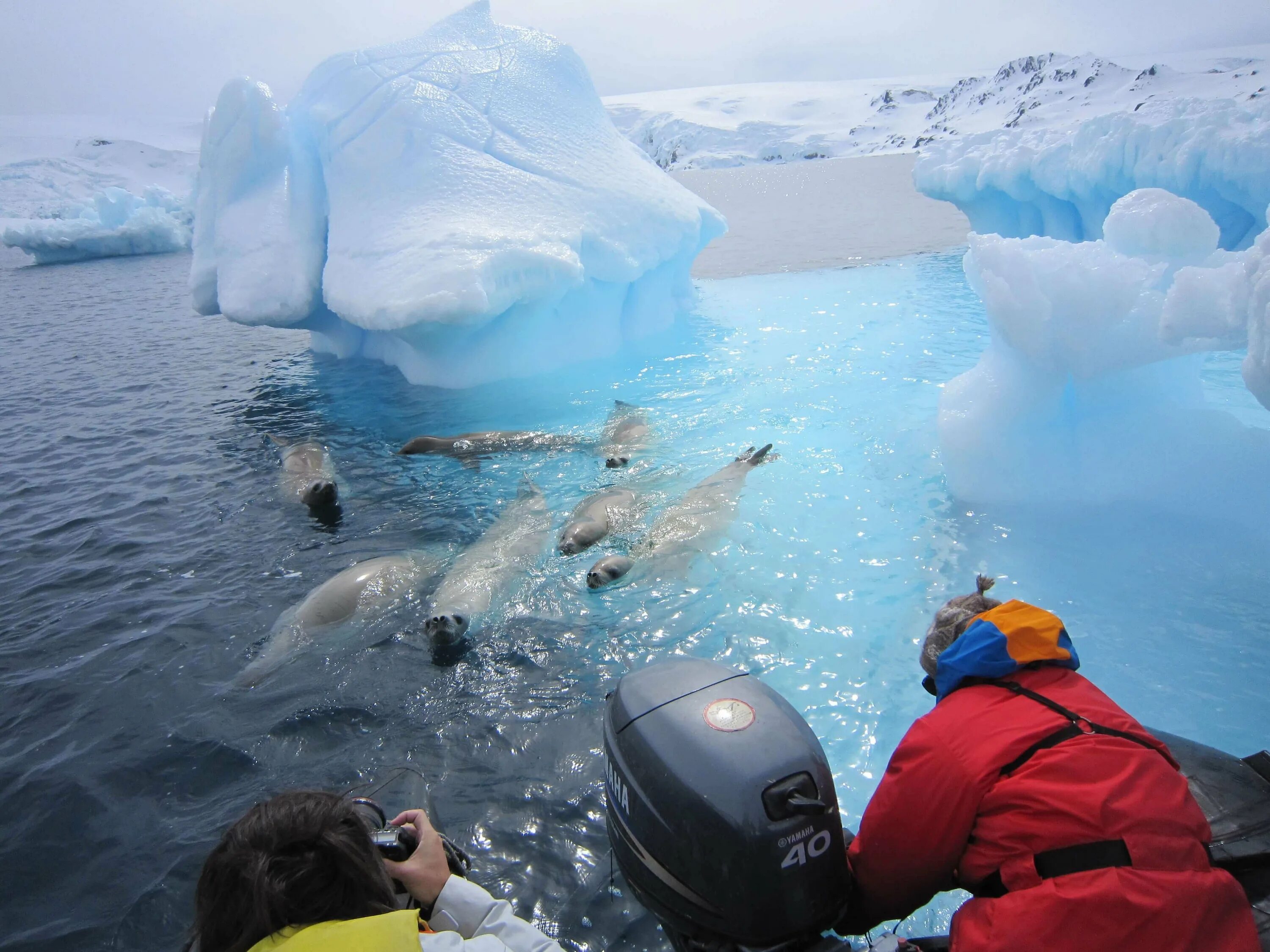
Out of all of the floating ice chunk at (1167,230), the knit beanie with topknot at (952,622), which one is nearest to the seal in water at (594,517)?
the knit beanie with topknot at (952,622)

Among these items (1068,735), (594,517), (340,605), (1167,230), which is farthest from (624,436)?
(1068,735)

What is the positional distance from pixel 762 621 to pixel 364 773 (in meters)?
1.92

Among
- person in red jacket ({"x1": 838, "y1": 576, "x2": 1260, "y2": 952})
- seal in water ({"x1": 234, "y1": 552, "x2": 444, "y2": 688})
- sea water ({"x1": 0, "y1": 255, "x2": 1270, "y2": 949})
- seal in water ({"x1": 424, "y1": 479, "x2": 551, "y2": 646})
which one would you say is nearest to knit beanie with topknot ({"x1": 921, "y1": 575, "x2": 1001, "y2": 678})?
person in red jacket ({"x1": 838, "y1": 576, "x2": 1260, "y2": 952})

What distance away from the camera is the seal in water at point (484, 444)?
20.5ft

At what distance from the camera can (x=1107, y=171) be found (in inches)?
361

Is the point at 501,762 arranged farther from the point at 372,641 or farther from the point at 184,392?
the point at 184,392

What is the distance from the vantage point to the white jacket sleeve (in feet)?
5.19

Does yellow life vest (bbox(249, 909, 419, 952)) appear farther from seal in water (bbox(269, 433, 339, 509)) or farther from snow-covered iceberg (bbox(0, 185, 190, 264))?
snow-covered iceberg (bbox(0, 185, 190, 264))

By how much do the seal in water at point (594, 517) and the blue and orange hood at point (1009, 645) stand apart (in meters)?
3.03

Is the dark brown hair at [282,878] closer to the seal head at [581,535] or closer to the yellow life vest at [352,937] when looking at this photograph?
the yellow life vest at [352,937]

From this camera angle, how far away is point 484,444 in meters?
6.31

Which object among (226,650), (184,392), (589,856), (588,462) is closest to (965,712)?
(589,856)

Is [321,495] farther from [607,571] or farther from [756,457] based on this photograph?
[756,457]

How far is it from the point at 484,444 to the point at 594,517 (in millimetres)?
1908
